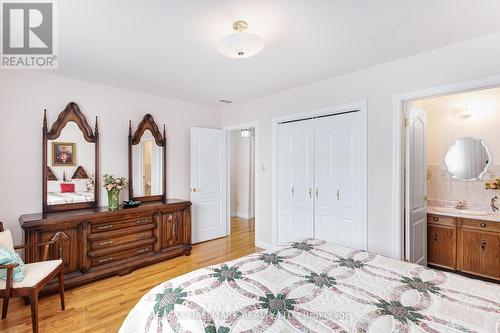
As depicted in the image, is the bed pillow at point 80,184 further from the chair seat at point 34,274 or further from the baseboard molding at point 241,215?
the baseboard molding at point 241,215

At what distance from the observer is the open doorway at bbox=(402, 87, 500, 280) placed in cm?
282

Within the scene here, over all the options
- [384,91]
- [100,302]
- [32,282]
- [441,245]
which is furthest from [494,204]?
[32,282]

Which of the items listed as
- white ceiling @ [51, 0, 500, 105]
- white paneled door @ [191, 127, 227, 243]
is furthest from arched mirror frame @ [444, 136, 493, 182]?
white paneled door @ [191, 127, 227, 243]

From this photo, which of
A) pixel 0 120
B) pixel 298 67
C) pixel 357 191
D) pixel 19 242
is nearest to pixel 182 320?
pixel 357 191

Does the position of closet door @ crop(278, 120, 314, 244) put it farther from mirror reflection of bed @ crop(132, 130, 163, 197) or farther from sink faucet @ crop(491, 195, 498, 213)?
sink faucet @ crop(491, 195, 498, 213)

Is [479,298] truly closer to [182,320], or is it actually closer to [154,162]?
[182,320]

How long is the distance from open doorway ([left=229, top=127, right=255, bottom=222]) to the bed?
471cm

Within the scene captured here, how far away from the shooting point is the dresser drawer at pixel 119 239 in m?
3.00

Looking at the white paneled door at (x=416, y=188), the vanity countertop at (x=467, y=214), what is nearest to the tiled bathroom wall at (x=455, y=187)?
the vanity countertop at (x=467, y=214)

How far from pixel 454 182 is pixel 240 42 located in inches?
139

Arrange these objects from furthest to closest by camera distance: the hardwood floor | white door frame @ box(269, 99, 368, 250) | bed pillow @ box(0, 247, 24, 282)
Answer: white door frame @ box(269, 99, 368, 250) < the hardwood floor < bed pillow @ box(0, 247, 24, 282)

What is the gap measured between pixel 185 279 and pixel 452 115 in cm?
405

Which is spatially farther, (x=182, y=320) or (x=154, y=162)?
(x=154, y=162)

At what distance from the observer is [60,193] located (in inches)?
124
